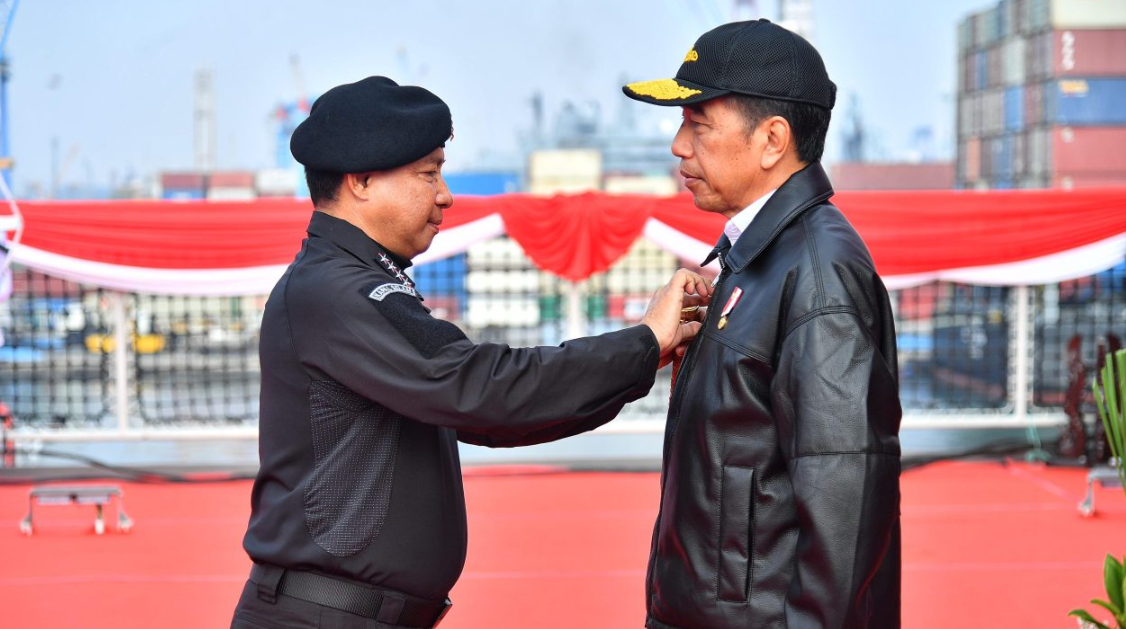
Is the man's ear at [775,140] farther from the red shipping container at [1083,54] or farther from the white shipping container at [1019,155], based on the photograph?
the white shipping container at [1019,155]

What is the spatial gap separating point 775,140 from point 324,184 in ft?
3.00

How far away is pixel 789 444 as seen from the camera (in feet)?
6.48

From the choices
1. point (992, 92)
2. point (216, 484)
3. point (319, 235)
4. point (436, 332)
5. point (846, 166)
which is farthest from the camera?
point (846, 166)

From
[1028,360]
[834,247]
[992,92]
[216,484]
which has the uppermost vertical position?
[992,92]

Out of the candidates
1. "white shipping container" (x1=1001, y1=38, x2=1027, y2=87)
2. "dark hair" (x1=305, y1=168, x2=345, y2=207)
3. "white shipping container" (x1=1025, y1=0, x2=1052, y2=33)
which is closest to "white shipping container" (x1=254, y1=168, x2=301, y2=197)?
"white shipping container" (x1=1001, y1=38, x2=1027, y2=87)

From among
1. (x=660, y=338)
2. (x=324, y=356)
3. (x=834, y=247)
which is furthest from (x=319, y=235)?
(x=834, y=247)

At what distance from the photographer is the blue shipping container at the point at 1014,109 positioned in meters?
24.6

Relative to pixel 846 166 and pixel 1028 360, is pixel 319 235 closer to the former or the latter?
pixel 1028 360

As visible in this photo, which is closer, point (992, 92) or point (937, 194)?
point (937, 194)

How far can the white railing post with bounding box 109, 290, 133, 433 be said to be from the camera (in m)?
8.21

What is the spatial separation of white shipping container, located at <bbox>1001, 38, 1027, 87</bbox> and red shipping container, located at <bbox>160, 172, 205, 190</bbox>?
115 ft

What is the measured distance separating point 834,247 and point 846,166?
45101mm

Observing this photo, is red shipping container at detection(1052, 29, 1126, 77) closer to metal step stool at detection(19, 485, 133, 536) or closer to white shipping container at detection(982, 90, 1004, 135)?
white shipping container at detection(982, 90, 1004, 135)

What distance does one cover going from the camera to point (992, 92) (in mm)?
26062
